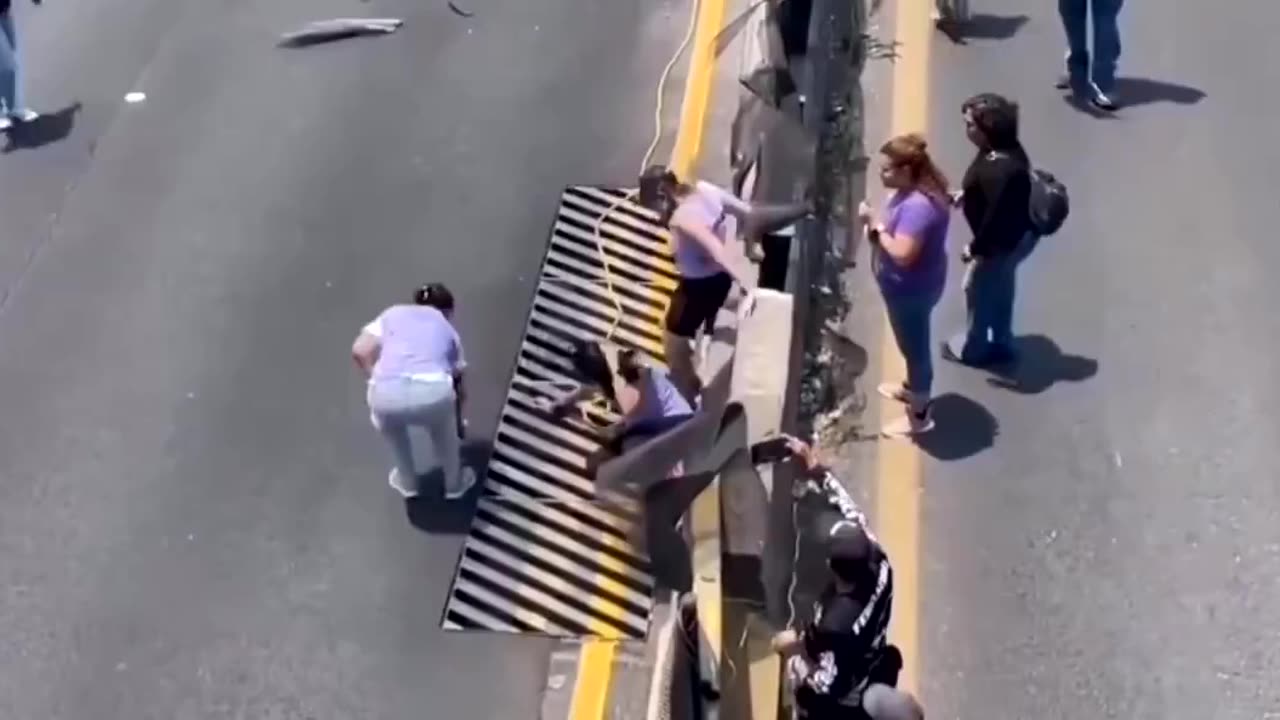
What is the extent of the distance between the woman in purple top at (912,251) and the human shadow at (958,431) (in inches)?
3.7

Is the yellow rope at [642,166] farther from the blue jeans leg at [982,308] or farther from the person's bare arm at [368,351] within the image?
the blue jeans leg at [982,308]

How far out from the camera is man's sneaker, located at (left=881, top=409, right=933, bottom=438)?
9641 millimetres

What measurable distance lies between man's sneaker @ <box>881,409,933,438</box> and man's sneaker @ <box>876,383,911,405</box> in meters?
0.11

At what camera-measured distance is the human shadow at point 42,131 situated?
12750 mm

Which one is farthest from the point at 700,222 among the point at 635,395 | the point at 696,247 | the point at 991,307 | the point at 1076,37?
the point at 1076,37

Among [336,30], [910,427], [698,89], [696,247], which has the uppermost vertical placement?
[696,247]

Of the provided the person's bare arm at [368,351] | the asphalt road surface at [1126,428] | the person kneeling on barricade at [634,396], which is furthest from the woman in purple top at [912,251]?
the person's bare arm at [368,351]

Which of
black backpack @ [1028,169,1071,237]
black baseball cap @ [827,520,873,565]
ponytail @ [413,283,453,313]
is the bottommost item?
ponytail @ [413,283,453,313]

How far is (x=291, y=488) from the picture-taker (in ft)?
32.1

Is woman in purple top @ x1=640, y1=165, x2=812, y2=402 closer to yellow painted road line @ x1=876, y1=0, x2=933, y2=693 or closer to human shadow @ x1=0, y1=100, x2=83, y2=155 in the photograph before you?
yellow painted road line @ x1=876, y1=0, x2=933, y2=693

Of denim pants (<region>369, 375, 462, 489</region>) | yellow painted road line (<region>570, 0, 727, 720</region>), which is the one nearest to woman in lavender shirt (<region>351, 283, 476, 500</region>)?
denim pants (<region>369, 375, 462, 489</region>)

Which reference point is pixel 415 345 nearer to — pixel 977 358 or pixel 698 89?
pixel 977 358

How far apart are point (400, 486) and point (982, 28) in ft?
19.0

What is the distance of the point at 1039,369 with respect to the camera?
10008 mm
